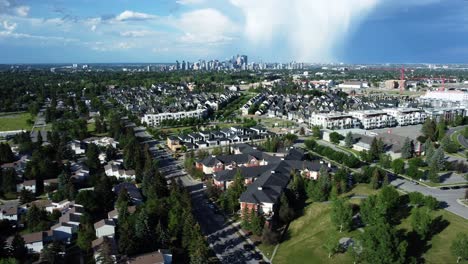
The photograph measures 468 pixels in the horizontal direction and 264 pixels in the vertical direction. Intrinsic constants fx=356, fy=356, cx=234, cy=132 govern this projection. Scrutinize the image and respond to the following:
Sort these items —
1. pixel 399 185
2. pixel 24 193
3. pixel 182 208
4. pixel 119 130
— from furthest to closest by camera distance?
pixel 119 130 < pixel 399 185 < pixel 24 193 < pixel 182 208

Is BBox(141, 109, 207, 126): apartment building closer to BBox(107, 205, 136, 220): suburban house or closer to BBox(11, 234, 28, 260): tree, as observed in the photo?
BBox(107, 205, 136, 220): suburban house

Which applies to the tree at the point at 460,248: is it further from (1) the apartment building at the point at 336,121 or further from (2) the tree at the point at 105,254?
(1) the apartment building at the point at 336,121

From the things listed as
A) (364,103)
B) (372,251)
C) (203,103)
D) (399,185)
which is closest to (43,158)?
(372,251)

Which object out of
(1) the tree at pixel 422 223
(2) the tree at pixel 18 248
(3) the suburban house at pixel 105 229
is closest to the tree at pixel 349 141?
(1) the tree at pixel 422 223

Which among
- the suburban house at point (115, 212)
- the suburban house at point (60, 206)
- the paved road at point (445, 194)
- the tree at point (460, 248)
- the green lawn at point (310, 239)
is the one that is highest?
the tree at point (460, 248)

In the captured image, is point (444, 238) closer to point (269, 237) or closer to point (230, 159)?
point (269, 237)

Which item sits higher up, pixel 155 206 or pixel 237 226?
pixel 155 206

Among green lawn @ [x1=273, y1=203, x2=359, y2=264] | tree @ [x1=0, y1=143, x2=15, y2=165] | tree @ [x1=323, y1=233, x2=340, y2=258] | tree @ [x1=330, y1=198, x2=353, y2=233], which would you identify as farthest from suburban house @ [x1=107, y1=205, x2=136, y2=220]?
tree @ [x1=0, y1=143, x2=15, y2=165]

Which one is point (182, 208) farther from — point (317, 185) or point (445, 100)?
point (445, 100)
